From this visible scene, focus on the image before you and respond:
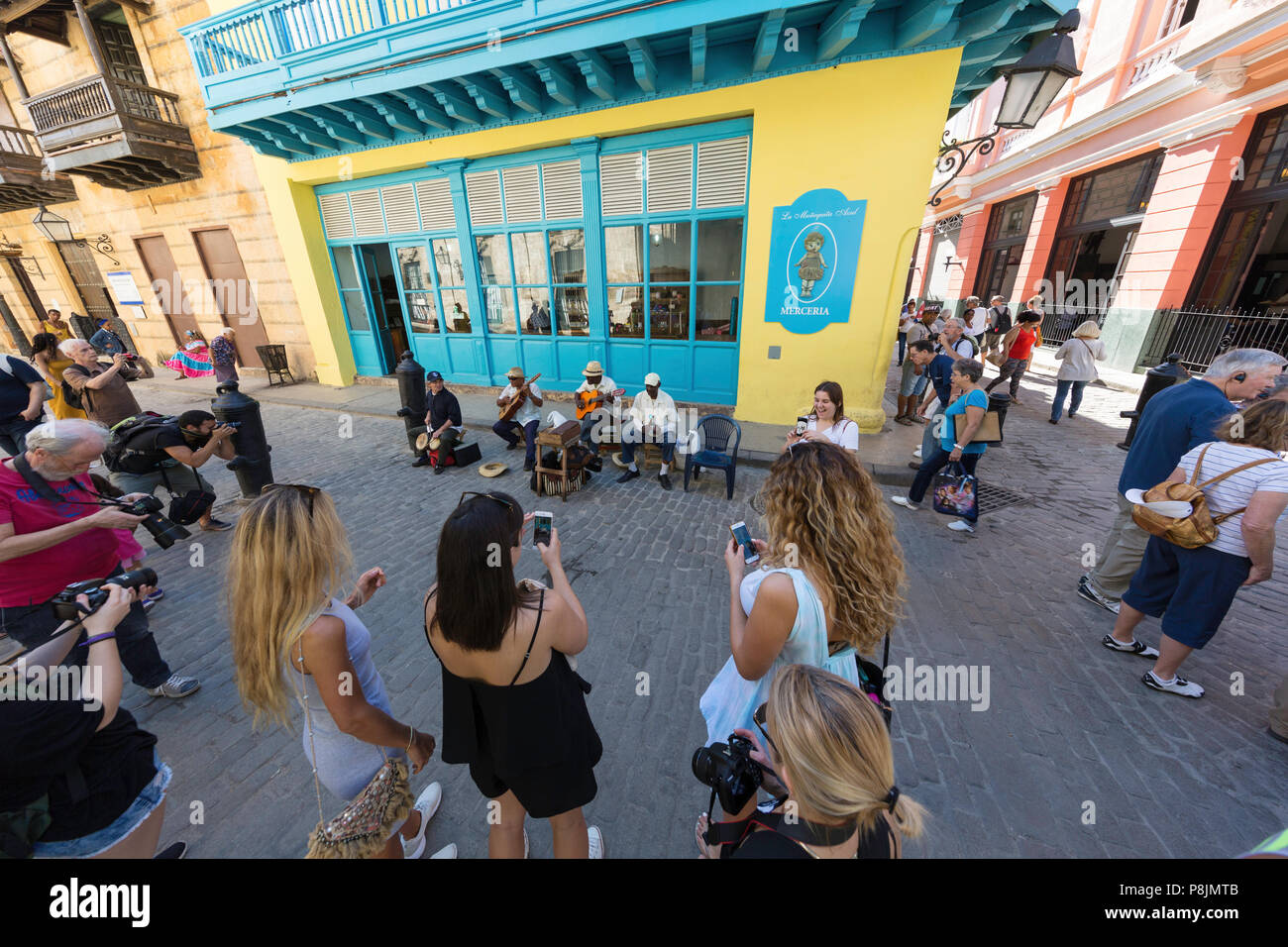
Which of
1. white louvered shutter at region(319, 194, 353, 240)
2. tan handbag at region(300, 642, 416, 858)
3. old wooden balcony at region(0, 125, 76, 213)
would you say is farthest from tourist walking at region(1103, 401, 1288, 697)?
old wooden balcony at region(0, 125, 76, 213)

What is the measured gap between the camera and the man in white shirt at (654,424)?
643cm

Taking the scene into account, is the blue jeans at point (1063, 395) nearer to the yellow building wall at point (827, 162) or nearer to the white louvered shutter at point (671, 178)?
the yellow building wall at point (827, 162)

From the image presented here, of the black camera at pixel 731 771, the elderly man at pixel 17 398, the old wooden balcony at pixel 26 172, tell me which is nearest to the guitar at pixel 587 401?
the black camera at pixel 731 771

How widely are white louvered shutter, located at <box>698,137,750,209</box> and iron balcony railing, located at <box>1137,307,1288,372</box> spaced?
9.69m

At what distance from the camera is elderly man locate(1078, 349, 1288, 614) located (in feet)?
10.4

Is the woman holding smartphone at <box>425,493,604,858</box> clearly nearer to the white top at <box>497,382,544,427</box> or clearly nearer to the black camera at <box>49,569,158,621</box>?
the black camera at <box>49,569,158,621</box>

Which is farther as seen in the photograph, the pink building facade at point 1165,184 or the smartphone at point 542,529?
the pink building facade at point 1165,184

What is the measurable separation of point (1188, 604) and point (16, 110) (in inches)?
1121

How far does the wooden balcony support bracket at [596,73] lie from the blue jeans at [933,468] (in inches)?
288

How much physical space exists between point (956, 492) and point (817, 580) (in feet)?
14.3

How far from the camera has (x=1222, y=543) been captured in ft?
9.07

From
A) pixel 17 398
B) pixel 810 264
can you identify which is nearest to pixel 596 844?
pixel 810 264
